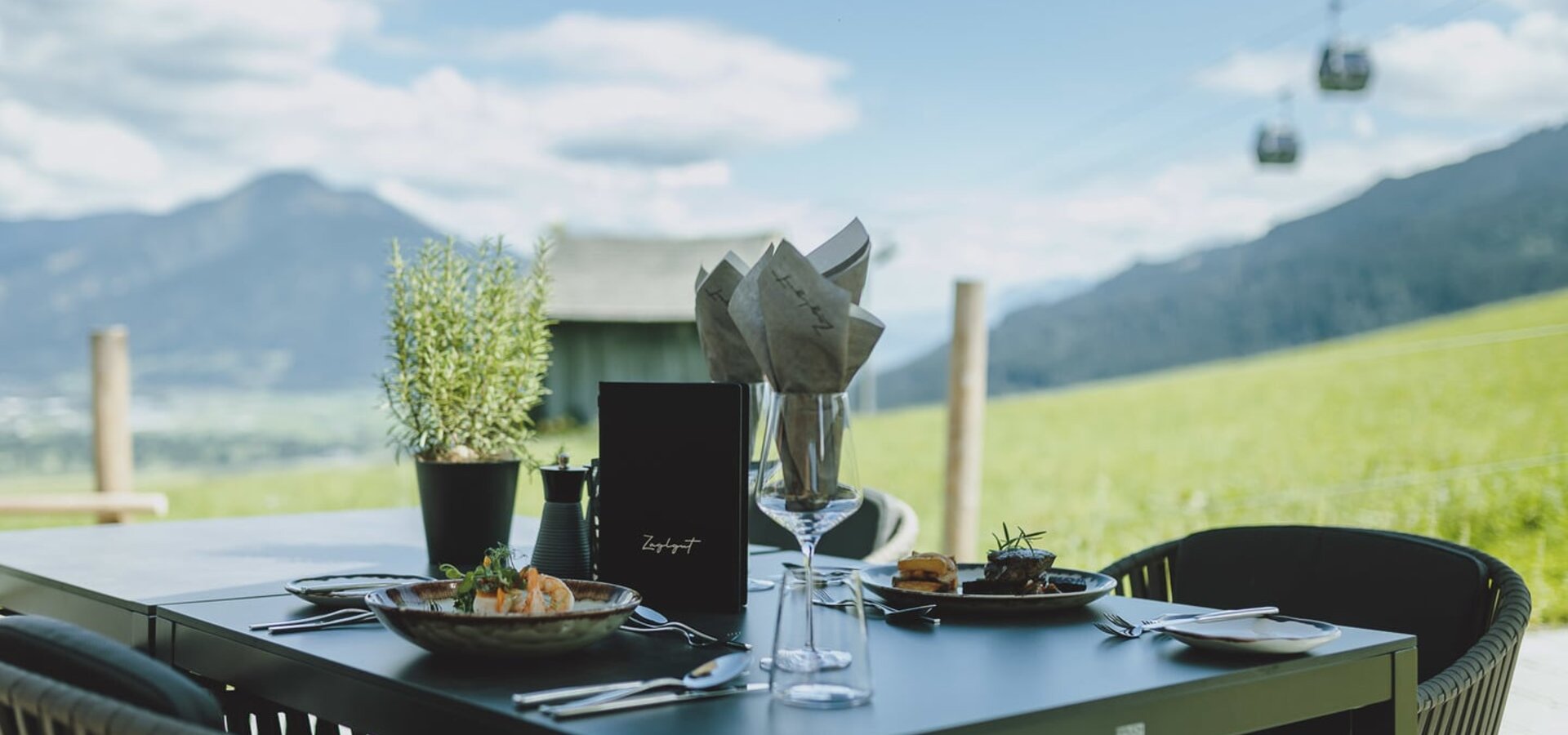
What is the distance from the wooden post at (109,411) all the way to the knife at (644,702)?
5.13 meters

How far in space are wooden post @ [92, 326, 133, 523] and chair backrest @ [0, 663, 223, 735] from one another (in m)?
4.93

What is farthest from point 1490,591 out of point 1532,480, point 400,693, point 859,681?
point 1532,480

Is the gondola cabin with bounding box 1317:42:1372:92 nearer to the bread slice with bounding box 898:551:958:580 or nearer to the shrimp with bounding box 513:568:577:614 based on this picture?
the bread slice with bounding box 898:551:958:580

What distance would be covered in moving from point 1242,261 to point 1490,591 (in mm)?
22772

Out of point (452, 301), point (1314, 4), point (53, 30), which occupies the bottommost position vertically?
point (452, 301)

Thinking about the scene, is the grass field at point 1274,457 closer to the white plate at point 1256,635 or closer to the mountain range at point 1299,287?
the mountain range at point 1299,287

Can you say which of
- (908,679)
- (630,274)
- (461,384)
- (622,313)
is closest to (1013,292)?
(461,384)

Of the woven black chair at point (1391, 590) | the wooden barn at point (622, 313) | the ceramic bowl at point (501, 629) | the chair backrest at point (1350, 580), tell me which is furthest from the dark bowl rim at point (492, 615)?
the wooden barn at point (622, 313)

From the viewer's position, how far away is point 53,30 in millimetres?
45219

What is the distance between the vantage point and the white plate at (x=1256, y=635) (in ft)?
4.66

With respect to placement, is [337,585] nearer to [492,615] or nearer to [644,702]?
[492,615]

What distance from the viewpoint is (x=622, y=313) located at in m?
22.1

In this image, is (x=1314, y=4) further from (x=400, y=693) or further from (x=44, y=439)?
(x=400, y=693)

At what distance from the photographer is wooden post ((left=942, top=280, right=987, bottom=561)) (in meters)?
4.91
